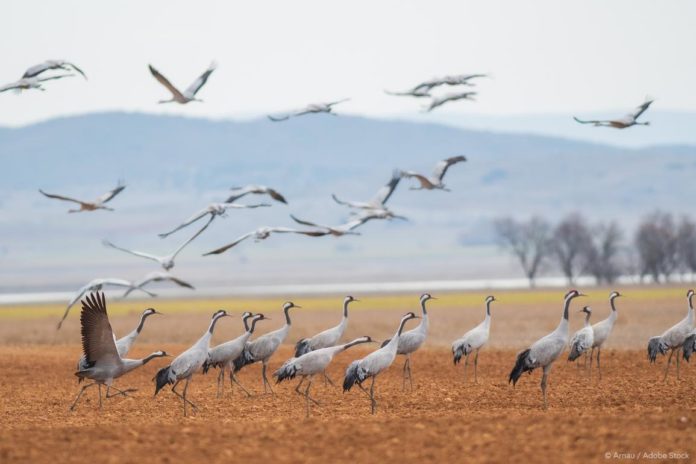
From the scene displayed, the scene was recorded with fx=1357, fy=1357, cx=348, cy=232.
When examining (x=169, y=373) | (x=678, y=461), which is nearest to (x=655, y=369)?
(x=169, y=373)

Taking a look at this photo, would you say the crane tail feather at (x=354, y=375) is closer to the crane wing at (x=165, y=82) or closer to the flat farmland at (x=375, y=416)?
the flat farmland at (x=375, y=416)

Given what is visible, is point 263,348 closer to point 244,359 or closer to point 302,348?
point 244,359

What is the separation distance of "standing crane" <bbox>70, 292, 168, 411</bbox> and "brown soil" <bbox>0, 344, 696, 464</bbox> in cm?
64

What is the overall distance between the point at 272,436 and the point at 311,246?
16829cm

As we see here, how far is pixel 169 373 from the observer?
2069 cm

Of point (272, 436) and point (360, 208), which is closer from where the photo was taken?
point (272, 436)

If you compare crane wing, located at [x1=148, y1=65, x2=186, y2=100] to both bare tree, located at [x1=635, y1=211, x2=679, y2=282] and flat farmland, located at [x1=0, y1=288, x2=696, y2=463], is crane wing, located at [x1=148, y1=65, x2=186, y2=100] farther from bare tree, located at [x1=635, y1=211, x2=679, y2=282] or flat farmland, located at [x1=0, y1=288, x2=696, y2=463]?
bare tree, located at [x1=635, y1=211, x2=679, y2=282]

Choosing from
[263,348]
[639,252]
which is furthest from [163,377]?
[639,252]

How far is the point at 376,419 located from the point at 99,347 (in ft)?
16.3

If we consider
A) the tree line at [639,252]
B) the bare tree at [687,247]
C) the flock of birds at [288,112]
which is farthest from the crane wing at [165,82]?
the bare tree at [687,247]

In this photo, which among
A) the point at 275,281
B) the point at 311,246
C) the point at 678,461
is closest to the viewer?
the point at 678,461

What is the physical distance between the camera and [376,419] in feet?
58.1

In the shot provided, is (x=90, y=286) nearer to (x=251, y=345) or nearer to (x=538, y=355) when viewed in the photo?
(x=251, y=345)

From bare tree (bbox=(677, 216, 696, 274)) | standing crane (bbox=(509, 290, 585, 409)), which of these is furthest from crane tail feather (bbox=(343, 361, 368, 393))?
bare tree (bbox=(677, 216, 696, 274))
